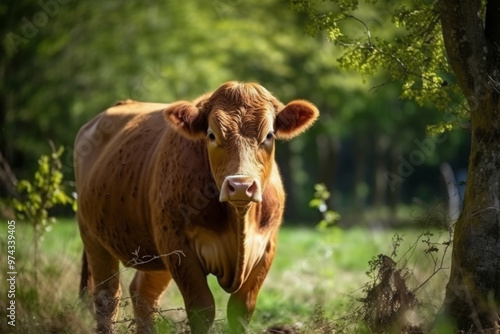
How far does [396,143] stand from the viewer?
38844 millimetres

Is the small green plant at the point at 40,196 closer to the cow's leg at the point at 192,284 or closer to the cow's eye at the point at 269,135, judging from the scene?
the cow's leg at the point at 192,284

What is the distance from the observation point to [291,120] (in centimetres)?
660

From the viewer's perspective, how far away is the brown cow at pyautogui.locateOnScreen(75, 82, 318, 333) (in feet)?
19.9

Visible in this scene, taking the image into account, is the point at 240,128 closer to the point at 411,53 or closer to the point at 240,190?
the point at 240,190

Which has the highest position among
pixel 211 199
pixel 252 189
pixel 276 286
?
pixel 252 189

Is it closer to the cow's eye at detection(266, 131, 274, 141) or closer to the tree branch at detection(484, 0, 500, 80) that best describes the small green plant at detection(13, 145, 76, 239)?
the cow's eye at detection(266, 131, 274, 141)

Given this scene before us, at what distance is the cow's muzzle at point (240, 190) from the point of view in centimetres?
564

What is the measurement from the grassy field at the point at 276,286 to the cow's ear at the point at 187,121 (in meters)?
1.09

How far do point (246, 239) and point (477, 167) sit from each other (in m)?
1.68

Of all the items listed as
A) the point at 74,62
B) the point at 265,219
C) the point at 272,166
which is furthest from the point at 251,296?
the point at 74,62

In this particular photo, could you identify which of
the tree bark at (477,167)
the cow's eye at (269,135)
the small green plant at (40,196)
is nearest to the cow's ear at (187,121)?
the cow's eye at (269,135)

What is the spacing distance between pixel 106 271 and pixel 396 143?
1244 inches

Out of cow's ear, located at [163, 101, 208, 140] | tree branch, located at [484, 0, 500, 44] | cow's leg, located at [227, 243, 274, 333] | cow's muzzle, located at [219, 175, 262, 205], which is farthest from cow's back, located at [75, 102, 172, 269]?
tree branch, located at [484, 0, 500, 44]

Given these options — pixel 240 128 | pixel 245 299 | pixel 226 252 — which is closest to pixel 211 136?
pixel 240 128
